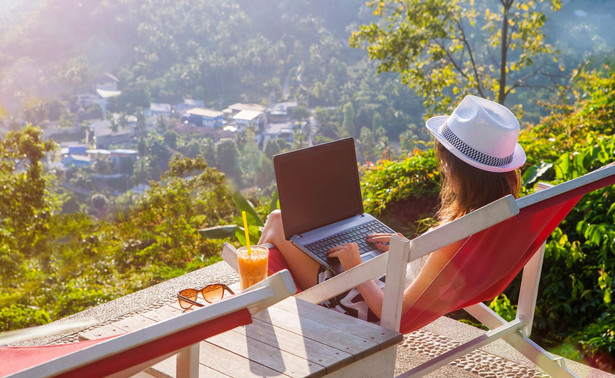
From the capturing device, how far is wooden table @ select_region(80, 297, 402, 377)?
1.54 meters

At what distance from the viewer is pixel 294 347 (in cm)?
163

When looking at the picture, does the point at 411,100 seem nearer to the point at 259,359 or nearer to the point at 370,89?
the point at 370,89

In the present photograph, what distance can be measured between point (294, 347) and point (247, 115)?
44.5ft

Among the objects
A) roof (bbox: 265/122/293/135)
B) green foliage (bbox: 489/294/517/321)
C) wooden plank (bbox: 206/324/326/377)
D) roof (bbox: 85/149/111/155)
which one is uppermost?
wooden plank (bbox: 206/324/326/377)

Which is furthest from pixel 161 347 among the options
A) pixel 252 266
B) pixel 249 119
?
pixel 249 119

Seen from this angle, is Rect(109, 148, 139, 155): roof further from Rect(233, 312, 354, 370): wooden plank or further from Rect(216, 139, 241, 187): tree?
Rect(233, 312, 354, 370): wooden plank

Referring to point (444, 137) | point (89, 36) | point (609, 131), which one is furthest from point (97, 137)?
point (444, 137)

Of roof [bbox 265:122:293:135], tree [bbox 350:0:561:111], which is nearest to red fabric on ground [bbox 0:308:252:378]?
tree [bbox 350:0:561:111]

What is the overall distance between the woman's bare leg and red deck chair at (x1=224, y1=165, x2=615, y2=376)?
565mm

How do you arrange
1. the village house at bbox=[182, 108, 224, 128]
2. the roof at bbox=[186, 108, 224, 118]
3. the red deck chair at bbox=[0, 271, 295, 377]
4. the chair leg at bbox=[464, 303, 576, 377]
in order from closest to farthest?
the red deck chair at bbox=[0, 271, 295, 377], the chair leg at bbox=[464, 303, 576, 377], the village house at bbox=[182, 108, 224, 128], the roof at bbox=[186, 108, 224, 118]

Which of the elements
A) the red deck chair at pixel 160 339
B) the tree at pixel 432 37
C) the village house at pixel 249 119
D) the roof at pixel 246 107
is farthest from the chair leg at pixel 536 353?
the roof at pixel 246 107

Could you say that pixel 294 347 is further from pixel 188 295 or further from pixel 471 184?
pixel 471 184

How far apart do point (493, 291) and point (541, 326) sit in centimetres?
133

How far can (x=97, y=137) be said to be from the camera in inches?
516
